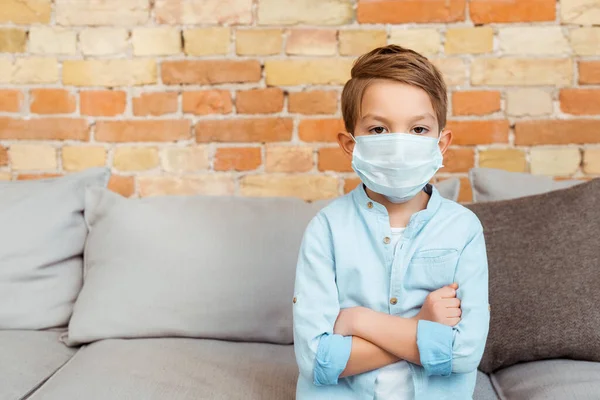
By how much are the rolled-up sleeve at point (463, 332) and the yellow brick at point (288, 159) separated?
983mm

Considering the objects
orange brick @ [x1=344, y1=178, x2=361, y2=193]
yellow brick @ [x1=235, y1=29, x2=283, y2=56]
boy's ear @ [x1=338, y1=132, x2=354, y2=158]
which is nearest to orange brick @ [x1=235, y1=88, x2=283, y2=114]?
→ yellow brick @ [x1=235, y1=29, x2=283, y2=56]

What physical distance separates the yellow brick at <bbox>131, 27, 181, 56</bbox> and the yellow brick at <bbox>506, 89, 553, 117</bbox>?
43.8 inches

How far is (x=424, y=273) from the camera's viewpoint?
1.13 metres

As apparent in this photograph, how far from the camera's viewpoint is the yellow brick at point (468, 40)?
1.99 m

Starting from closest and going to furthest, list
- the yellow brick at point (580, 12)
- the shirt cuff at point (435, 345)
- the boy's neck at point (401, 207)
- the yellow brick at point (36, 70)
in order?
the shirt cuff at point (435, 345), the boy's neck at point (401, 207), the yellow brick at point (580, 12), the yellow brick at point (36, 70)

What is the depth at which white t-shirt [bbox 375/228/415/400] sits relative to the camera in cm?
112

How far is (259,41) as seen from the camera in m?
2.03

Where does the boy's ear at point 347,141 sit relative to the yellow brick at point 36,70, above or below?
below

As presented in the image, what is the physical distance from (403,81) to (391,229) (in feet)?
0.91

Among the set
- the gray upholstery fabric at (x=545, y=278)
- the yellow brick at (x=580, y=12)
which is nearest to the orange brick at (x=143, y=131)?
the gray upholstery fabric at (x=545, y=278)

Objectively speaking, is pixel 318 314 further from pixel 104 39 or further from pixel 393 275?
pixel 104 39

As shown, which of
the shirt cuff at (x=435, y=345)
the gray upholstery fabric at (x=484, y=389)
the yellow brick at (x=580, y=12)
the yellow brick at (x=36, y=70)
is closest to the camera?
the shirt cuff at (x=435, y=345)

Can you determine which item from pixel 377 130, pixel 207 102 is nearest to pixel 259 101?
pixel 207 102

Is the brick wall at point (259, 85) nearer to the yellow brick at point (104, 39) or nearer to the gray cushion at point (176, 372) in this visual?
the yellow brick at point (104, 39)
